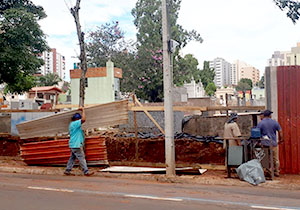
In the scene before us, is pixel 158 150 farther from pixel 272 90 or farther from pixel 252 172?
pixel 272 90

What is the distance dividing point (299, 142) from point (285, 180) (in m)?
1.22

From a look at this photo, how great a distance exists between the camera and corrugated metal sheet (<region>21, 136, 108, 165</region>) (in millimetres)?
11195

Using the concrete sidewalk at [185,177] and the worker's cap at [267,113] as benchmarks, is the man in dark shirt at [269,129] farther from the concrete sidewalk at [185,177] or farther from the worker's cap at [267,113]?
the concrete sidewalk at [185,177]

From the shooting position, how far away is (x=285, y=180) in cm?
902

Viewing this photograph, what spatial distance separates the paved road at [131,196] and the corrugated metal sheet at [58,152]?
5.16 feet

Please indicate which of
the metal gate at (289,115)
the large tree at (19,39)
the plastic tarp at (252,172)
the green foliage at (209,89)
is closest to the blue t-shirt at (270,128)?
the metal gate at (289,115)

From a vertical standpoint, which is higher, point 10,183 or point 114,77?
point 114,77

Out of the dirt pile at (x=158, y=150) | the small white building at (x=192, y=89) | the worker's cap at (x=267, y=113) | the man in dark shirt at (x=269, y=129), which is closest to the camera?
the man in dark shirt at (x=269, y=129)

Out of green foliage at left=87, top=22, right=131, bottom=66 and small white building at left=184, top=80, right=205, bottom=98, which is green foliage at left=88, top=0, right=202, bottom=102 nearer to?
green foliage at left=87, top=22, right=131, bottom=66

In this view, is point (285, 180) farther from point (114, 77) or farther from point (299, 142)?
point (114, 77)

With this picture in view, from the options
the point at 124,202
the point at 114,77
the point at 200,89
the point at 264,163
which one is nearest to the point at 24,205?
the point at 124,202

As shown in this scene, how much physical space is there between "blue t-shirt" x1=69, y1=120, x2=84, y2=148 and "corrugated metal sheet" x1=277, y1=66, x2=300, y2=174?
17.4 feet

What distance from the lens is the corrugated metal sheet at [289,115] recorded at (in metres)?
9.67

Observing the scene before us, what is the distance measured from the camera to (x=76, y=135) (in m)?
10.3
